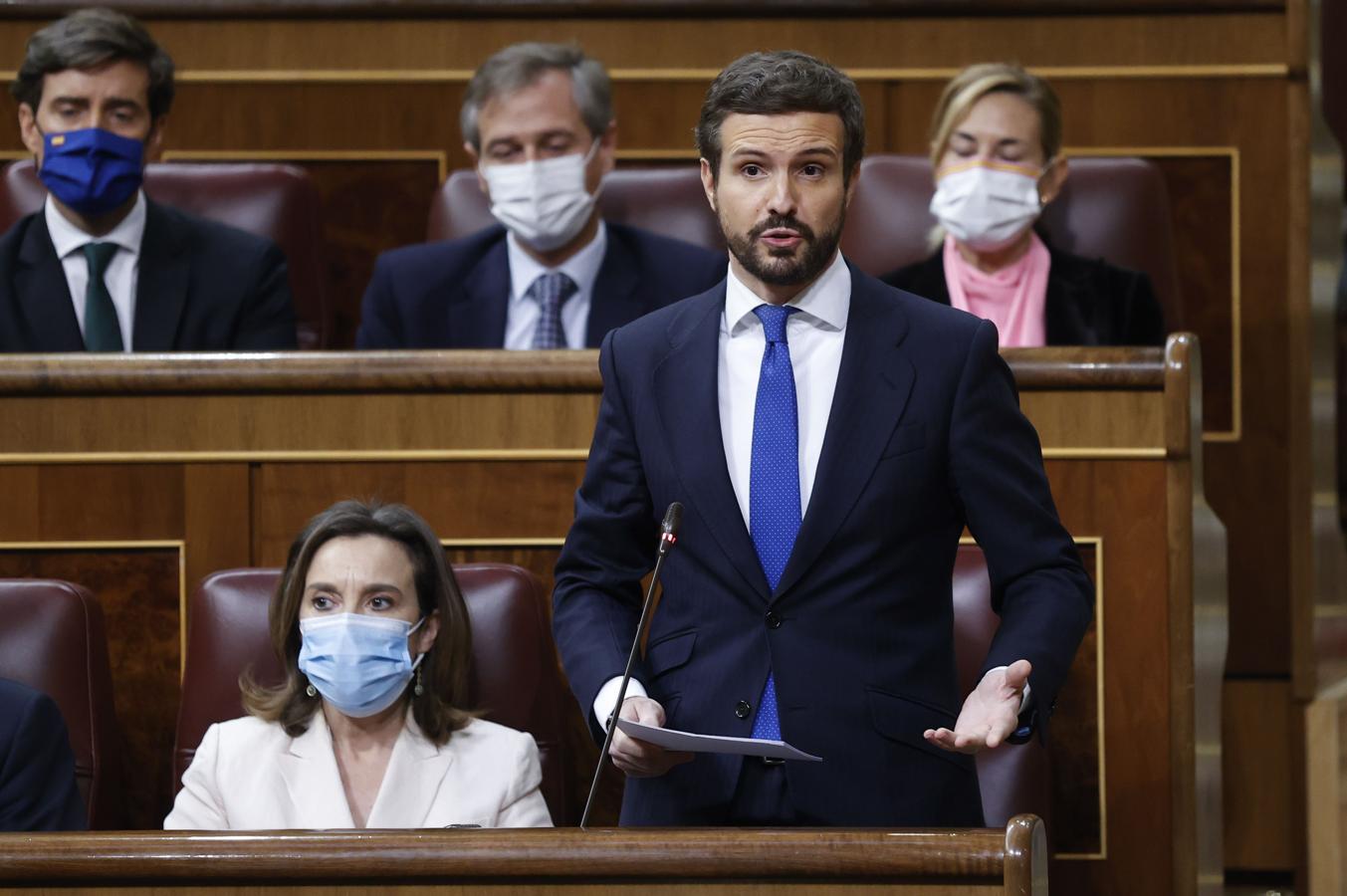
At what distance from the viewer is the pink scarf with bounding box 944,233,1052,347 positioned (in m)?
1.71

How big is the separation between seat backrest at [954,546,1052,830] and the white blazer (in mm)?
271

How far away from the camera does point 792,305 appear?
101 cm

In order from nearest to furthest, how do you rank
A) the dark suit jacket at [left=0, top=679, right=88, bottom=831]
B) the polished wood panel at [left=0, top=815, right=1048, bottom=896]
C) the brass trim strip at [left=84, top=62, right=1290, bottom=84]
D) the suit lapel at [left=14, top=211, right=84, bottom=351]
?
1. the polished wood panel at [left=0, top=815, right=1048, bottom=896]
2. the dark suit jacket at [left=0, top=679, right=88, bottom=831]
3. the suit lapel at [left=14, top=211, right=84, bottom=351]
4. the brass trim strip at [left=84, top=62, right=1290, bottom=84]

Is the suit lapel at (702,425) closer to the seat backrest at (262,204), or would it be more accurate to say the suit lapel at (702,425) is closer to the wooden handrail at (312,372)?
the wooden handrail at (312,372)

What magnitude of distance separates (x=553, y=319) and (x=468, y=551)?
1.22 feet

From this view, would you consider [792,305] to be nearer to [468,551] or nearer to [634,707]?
[634,707]

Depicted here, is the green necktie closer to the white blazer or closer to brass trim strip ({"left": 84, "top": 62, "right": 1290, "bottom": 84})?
brass trim strip ({"left": 84, "top": 62, "right": 1290, "bottom": 84})

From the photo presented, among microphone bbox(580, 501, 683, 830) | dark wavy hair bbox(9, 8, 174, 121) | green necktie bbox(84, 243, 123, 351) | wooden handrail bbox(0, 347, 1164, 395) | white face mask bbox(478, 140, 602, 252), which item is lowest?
microphone bbox(580, 501, 683, 830)

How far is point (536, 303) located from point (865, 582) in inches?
32.3

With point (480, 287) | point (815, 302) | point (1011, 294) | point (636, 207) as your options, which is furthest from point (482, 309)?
point (815, 302)

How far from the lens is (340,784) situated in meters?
1.24

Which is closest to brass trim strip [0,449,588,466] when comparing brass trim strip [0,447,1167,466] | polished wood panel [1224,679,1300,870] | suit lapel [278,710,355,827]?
brass trim strip [0,447,1167,466]

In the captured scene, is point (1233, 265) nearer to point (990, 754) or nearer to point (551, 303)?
point (551, 303)

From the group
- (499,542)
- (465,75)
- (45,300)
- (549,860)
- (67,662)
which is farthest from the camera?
(465,75)
